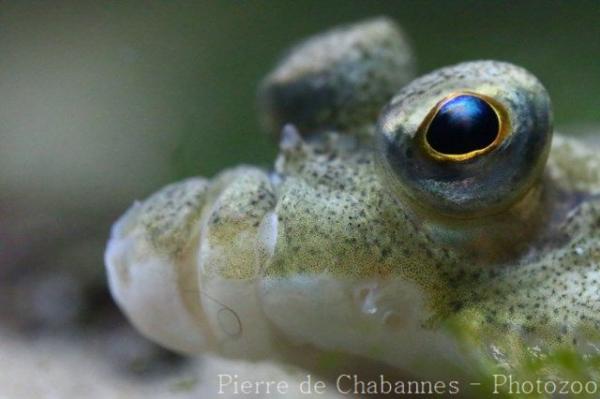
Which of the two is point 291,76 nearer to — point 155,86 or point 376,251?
point 376,251

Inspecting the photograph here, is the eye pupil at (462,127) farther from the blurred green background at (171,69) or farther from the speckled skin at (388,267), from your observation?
the blurred green background at (171,69)

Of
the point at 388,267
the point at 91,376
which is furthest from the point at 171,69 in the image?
the point at 388,267


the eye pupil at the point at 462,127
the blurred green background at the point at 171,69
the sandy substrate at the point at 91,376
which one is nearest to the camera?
the eye pupil at the point at 462,127

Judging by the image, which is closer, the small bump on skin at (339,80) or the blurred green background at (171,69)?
the small bump on skin at (339,80)

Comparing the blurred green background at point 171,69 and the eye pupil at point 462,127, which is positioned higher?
the blurred green background at point 171,69

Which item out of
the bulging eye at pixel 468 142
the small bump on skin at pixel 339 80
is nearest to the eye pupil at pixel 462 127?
the bulging eye at pixel 468 142

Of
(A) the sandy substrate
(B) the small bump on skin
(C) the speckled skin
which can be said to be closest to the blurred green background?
(A) the sandy substrate

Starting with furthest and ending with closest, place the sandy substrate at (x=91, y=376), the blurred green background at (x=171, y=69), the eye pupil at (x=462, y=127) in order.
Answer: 1. the blurred green background at (x=171, y=69)
2. the sandy substrate at (x=91, y=376)
3. the eye pupil at (x=462, y=127)

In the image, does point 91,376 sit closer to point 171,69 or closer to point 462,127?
point 462,127
